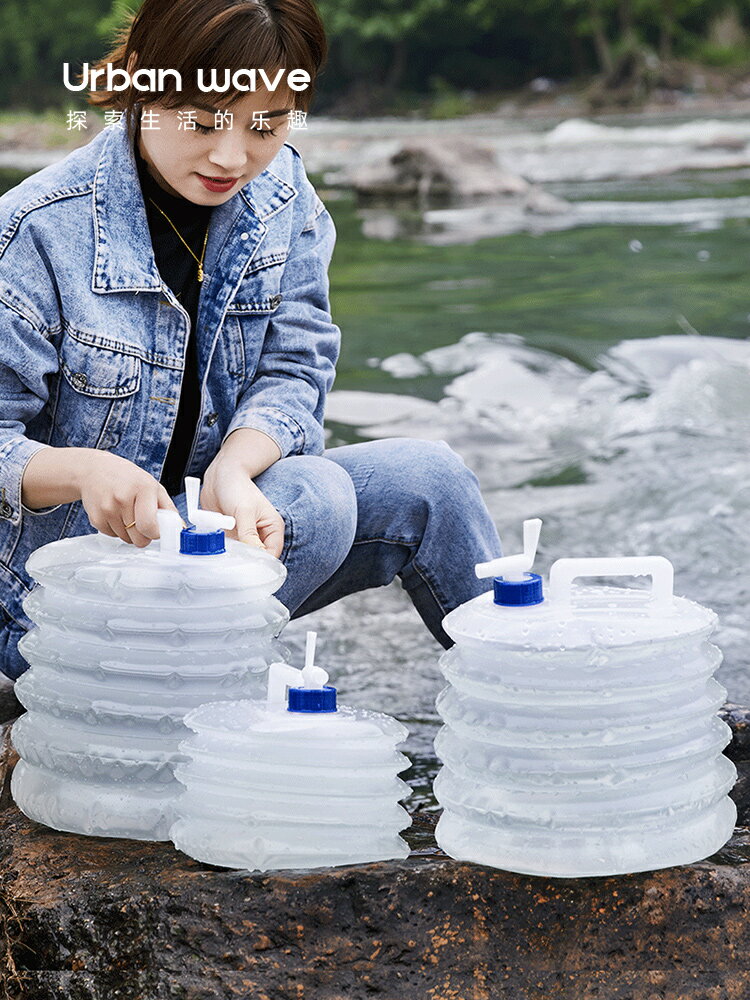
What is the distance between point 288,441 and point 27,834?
2.82ft

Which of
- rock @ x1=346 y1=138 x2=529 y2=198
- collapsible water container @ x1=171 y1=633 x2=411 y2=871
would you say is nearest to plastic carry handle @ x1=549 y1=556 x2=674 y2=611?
collapsible water container @ x1=171 y1=633 x2=411 y2=871

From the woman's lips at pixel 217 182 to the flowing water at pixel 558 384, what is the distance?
1.23 m

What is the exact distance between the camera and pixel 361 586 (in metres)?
2.76

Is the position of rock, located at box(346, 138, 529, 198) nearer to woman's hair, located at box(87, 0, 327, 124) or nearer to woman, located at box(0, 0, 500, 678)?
woman, located at box(0, 0, 500, 678)

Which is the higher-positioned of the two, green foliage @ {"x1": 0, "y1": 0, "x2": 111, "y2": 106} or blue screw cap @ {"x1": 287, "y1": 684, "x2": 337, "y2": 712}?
green foliage @ {"x1": 0, "y1": 0, "x2": 111, "y2": 106}

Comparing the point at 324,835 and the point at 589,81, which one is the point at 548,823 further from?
the point at 589,81

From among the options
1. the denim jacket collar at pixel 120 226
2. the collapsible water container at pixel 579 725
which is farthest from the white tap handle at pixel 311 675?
the denim jacket collar at pixel 120 226

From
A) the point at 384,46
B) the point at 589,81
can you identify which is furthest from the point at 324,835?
the point at 384,46

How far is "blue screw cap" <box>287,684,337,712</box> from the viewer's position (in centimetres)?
194

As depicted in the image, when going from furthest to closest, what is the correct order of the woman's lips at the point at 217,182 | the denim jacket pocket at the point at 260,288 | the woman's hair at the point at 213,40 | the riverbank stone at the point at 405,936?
the denim jacket pocket at the point at 260,288 < the woman's lips at the point at 217,182 < the woman's hair at the point at 213,40 < the riverbank stone at the point at 405,936

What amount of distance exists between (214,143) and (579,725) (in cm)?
112

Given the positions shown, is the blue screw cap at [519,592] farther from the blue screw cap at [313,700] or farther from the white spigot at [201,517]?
the white spigot at [201,517]

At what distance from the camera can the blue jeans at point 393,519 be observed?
2461 millimetres

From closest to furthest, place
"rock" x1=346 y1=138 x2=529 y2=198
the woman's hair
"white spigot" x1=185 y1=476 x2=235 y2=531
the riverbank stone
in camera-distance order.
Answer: the riverbank stone → "white spigot" x1=185 y1=476 x2=235 y2=531 → the woman's hair → "rock" x1=346 y1=138 x2=529 y2=198
